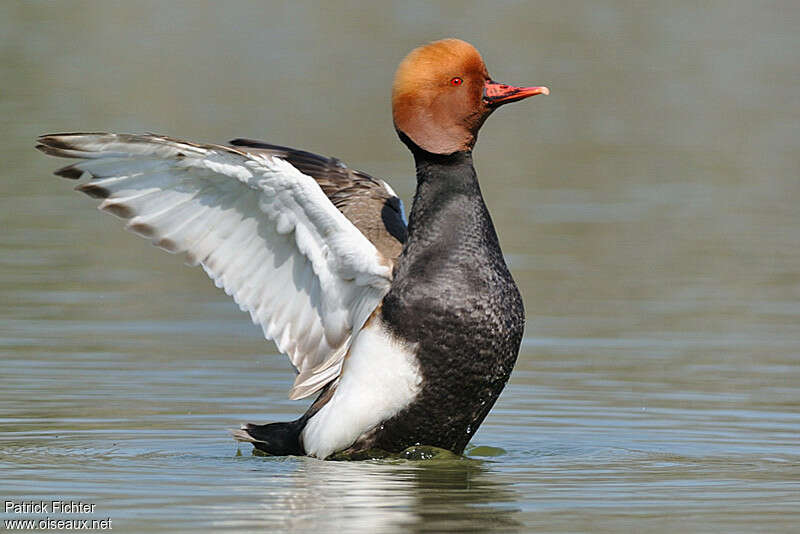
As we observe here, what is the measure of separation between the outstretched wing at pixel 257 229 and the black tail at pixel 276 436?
0.64 feet

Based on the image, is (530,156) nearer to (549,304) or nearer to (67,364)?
(549,304)

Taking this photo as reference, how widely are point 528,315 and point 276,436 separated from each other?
14.3ft

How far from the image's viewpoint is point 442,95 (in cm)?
896

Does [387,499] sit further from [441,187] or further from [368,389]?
[441,187]

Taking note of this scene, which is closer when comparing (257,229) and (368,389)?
(368,389)

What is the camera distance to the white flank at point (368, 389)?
28.4 feet

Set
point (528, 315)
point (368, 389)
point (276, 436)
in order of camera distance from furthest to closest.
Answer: point (528, 315), point (276, 436), point (368, 389)

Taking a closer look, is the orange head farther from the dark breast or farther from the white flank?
the white flank

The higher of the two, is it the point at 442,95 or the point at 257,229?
the point at 442,95

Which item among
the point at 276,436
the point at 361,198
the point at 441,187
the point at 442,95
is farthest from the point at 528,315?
the point at 442,95

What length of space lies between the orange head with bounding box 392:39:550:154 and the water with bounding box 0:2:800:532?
5.59 ft

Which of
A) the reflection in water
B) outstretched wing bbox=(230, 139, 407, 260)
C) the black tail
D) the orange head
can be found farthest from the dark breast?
outstretched wing bbox=(230, 139, 407, 260)

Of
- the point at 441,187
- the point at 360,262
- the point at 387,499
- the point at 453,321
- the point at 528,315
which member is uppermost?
the point at 441,187

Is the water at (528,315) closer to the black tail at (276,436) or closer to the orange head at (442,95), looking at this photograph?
the black tail at (276,436)
